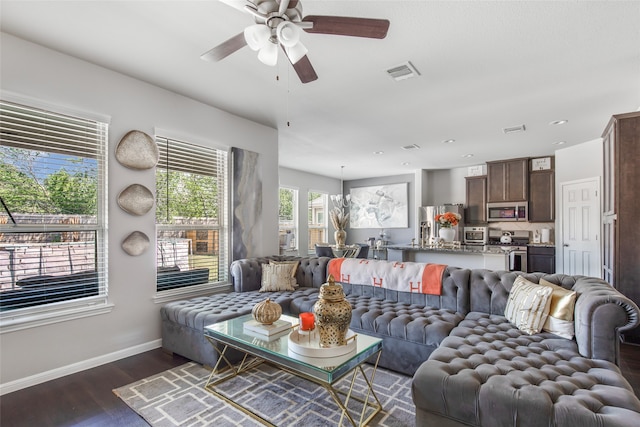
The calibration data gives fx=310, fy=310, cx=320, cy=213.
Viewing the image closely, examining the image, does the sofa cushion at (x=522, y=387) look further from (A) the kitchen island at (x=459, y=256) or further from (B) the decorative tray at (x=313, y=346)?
(A) the kitchen island at (x=459, y=256)

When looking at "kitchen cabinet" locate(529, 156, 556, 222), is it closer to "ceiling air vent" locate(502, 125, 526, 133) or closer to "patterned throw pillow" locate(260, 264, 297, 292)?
"ceiling air vent" locate(502, 125, 526, 133)

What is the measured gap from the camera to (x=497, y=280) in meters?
2.79

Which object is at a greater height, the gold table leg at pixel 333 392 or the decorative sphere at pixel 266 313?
the decorative sphere at pixel 266 313

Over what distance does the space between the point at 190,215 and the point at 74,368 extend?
1.75 m

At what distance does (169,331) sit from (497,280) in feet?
10.3

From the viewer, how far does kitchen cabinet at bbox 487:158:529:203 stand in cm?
662

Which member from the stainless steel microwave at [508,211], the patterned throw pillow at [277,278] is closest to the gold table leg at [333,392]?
the patterned throw pillow at [277,278]

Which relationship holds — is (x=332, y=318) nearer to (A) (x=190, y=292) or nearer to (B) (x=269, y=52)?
(B) (x=269, y=52)

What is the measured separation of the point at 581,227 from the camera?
17.8 feet

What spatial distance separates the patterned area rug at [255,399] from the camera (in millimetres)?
1967

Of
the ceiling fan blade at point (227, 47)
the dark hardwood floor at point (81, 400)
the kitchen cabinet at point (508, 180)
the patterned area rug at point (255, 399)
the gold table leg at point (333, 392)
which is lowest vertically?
the dark hardwood floor at point (81, 400)

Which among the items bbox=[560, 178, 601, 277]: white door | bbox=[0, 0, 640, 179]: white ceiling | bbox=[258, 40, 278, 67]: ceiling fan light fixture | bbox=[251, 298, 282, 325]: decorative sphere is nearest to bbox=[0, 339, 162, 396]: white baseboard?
bbox=[251, 298, 282, 325]: decorative sphere

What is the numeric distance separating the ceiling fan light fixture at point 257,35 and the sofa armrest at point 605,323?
254cm

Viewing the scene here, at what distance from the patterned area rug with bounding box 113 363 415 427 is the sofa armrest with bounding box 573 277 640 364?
116cm
